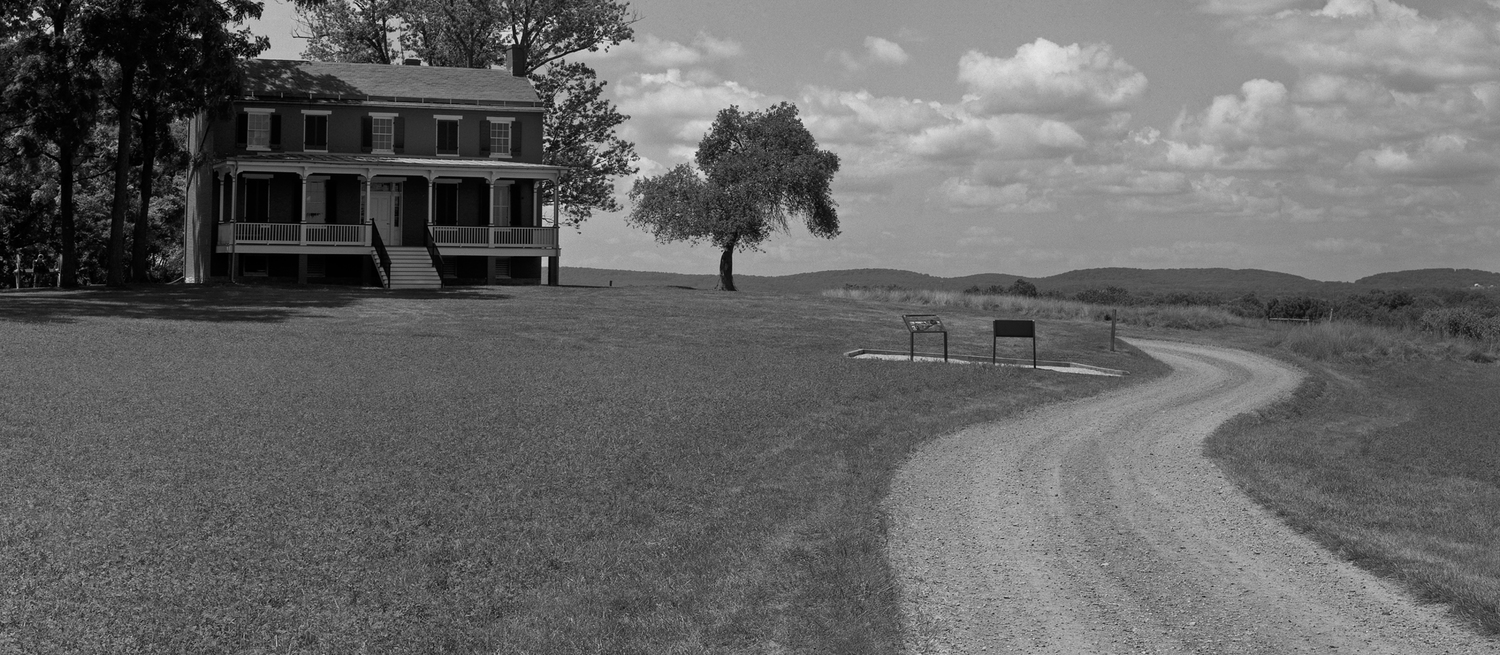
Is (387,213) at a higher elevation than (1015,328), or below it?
higher

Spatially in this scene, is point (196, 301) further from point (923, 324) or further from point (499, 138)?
point (923, 324)

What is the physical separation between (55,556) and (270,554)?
1.52 meters

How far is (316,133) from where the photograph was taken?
152 feet

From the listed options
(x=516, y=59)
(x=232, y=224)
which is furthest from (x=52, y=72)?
(x=516, y=59)

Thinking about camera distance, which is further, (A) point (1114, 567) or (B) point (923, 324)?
(B) point (923, 324)

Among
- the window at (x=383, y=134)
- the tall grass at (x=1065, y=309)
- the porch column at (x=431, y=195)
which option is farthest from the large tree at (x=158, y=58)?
the tall grass at (x=1065, y=309)

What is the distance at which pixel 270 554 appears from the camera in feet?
32.3

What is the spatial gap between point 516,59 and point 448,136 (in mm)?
6490

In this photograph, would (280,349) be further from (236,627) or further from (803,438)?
(236,627)

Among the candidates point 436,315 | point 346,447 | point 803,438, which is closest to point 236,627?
point 346,447

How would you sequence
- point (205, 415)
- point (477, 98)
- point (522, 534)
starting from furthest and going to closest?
point (477, 98) → point (205, 415) → point (522, 534)

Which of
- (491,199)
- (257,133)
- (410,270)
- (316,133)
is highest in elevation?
(316,133)

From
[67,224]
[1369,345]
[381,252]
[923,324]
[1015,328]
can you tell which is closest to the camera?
[1015,328]

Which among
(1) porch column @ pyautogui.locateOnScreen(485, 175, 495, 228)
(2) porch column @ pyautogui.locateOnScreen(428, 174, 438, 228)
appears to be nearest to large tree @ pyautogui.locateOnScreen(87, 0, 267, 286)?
(2) porch column @ pyautogui.locateOnScreen(428, 174, 438, 228)
